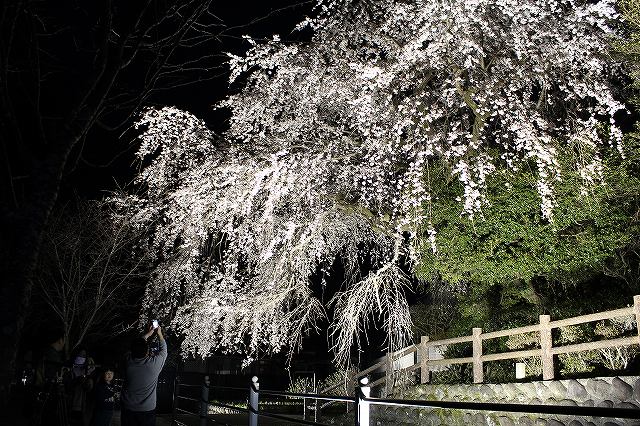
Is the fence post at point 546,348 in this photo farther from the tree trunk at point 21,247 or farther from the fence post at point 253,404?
the tree trunk at point 21,247

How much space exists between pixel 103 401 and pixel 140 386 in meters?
1.73

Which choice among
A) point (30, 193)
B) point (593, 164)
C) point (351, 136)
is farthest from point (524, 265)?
point (30, 193)

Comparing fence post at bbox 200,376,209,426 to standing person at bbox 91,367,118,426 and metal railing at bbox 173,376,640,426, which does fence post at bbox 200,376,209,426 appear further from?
standing person at bbox 91,367,118,426

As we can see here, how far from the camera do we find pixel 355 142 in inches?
411

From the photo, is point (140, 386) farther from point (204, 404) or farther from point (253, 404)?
point (204, 404)

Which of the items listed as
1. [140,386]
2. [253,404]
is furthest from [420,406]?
[253,404]

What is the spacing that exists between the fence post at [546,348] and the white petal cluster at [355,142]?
1651 millimetres

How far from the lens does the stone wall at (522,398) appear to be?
6.86m

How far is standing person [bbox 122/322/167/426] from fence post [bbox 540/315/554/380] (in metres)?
5.65

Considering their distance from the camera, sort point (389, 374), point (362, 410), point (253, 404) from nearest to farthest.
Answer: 1. point (362, 410)
2. point (253, 404)
3. point (389, 374)

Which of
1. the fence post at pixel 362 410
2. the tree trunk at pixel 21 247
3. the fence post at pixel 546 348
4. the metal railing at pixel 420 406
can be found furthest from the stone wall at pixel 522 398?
the tree trunk at pixel 21 247

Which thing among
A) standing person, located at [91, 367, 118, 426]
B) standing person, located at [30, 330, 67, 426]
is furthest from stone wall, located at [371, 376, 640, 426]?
standing person, located at [30, 330, 67, 426]

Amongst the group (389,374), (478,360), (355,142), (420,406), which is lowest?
(389,374)

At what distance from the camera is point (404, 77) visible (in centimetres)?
917
